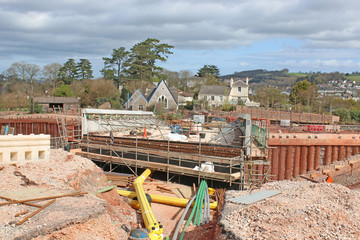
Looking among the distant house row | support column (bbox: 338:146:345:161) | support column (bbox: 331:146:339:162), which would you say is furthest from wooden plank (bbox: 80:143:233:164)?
the distant house row

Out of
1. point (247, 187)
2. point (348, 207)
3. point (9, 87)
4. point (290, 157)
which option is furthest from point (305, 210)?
point (9, 87)

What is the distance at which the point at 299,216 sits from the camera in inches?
285

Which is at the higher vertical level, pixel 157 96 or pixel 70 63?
pixel 70 63

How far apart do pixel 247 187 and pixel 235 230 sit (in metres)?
7.27

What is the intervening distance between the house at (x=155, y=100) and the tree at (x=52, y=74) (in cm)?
2999

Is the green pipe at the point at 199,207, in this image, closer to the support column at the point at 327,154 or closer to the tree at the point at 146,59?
the support column at the point at 327,154

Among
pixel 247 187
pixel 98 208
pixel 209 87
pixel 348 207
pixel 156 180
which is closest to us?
pixel 348 207

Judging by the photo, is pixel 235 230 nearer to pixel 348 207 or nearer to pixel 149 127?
pixel 348 207

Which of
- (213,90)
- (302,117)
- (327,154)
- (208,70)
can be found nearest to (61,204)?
(327,154)

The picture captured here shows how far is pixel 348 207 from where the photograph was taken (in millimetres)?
7762

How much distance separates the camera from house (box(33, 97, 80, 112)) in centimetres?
4684

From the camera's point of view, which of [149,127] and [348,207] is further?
[149,127]

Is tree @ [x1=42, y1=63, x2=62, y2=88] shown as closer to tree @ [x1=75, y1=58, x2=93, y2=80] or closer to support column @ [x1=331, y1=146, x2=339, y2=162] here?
tree @ [x1=75, y1=58, x2=93, y2=80]

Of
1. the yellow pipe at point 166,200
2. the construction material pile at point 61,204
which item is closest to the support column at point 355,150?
the yellow pipe at point 166,200
